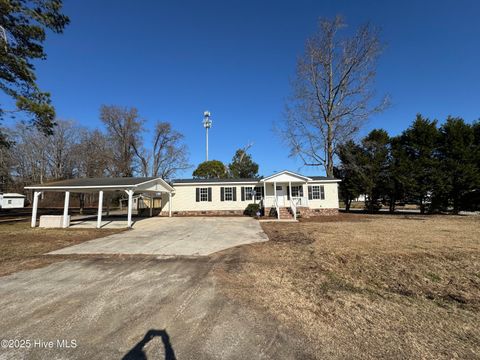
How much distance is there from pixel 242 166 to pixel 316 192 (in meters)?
25.5

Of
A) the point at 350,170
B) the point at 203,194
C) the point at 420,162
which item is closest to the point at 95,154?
the point at 203,194

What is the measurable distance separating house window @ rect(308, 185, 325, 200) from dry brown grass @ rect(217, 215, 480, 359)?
1259 cm

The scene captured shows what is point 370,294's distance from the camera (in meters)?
3.94

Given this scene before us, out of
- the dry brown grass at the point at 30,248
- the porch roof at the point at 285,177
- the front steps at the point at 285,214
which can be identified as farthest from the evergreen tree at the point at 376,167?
the dry brown grass at the point at 30,248

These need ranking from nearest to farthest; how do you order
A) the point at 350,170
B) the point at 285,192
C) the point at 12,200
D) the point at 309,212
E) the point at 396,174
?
the point at 309,212 → the point at 285,192 → the point at 396,174 → the point at 350,170 → the point at 12,200

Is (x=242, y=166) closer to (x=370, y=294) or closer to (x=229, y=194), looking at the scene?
(x=229, y=194)

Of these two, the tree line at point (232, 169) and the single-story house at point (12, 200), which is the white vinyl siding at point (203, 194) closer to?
the tree line at point (232, 169)

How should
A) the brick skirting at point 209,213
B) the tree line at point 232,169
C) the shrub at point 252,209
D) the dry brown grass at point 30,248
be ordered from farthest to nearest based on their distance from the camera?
the tree line at point 232,169
the brick skirting at point 209,213
the shrub at point 252,209
the dry brown grass at point 30,248

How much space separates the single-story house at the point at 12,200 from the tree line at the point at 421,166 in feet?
172

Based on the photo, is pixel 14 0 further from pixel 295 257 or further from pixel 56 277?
pixel 295 257

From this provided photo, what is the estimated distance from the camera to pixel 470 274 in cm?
477

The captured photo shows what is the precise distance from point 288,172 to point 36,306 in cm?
1662

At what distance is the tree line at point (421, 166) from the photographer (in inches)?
785

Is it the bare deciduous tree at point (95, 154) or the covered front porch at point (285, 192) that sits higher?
the bare deciduous tree at point (95, 154)
